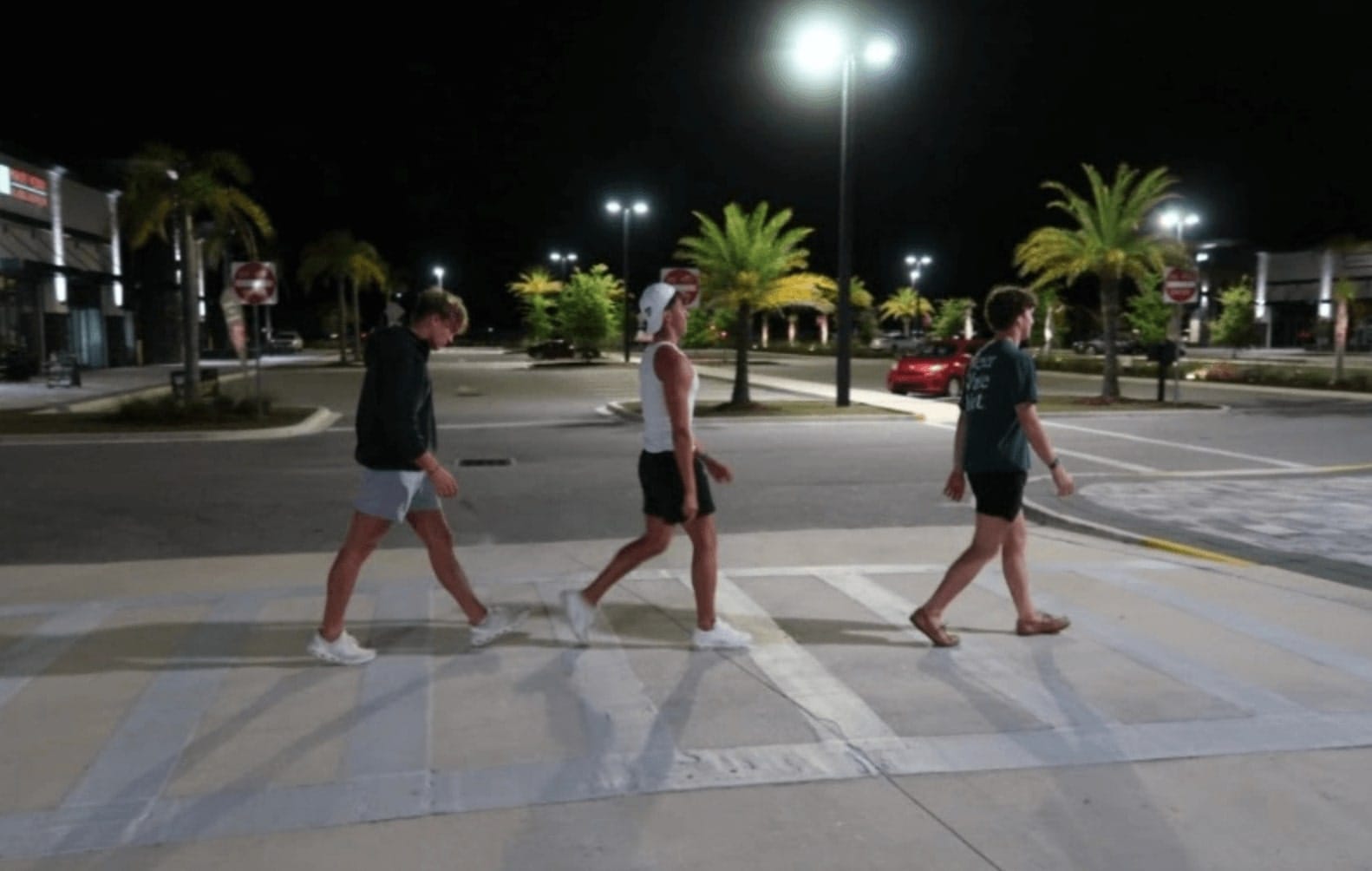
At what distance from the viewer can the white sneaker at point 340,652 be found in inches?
231

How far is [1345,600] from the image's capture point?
7.13 meters

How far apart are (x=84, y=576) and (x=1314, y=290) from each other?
8706 centimetres

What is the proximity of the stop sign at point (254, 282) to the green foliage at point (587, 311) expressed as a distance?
3028 centimetres

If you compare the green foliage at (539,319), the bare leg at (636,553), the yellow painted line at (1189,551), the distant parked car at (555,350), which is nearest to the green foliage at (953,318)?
the green foliage at (539,319)

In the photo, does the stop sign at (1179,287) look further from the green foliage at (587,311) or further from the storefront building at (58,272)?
the green foliage at (587,311)

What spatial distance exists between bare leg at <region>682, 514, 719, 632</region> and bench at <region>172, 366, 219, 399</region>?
18.6 metres

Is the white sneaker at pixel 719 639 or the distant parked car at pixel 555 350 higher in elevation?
the distant parked car at pixel 555 350

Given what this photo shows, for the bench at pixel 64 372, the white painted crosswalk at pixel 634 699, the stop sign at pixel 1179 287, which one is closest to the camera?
the white painted crosswalk at pixel 634 699

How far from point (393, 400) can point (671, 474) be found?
4.54 ft

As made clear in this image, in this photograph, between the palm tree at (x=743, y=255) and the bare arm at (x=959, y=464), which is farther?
the palm tree at (x=743, y=255)

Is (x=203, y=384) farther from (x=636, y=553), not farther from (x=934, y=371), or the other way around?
(x=636, y=553)

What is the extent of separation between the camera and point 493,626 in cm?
621

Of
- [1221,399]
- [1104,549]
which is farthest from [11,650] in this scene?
[1221,399]

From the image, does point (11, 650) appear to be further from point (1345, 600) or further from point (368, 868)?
point (1345, 600)
